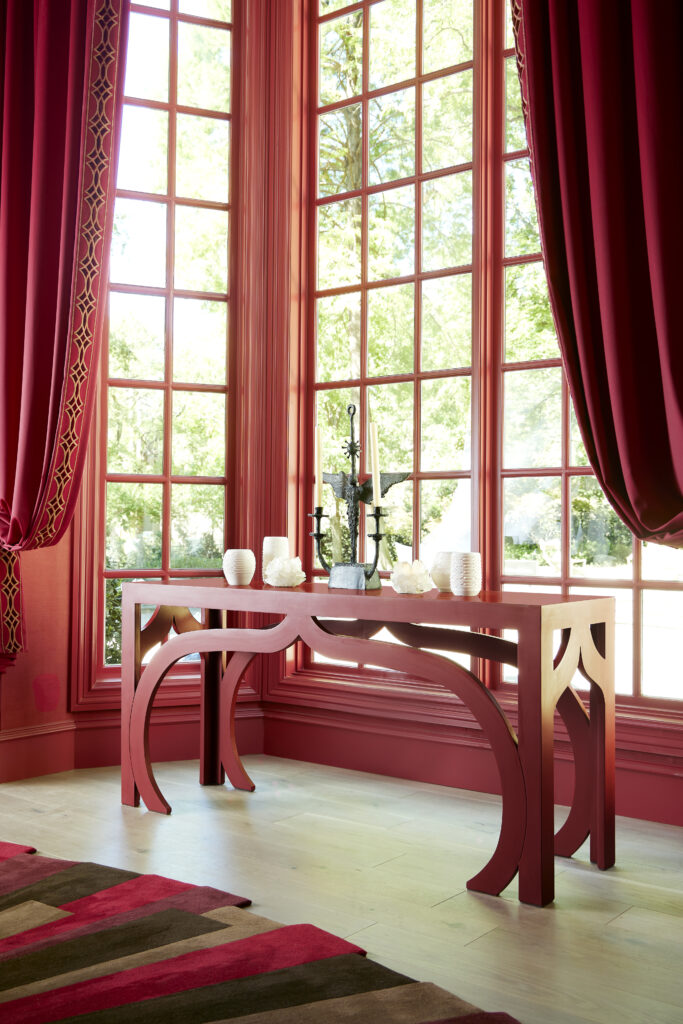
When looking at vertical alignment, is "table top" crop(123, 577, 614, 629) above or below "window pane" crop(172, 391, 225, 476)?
below

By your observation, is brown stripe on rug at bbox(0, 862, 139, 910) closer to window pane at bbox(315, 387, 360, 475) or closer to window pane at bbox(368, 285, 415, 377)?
window pane at bbox(315, 387, 360, 475)

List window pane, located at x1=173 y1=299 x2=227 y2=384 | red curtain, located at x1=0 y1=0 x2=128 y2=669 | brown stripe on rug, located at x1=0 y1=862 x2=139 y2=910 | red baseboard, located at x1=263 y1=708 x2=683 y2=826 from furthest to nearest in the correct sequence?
window pane, located at x1=173 y1=299 x2=227 y2=384 → red curtain, located at x1=0 y1=0 x2=128 y2=669 → red baseboard, located at x1=263 y1=708 x2=683 y2=826 → brown stripe on rug, located at x1=0 y1=862 x2=139 y2=910

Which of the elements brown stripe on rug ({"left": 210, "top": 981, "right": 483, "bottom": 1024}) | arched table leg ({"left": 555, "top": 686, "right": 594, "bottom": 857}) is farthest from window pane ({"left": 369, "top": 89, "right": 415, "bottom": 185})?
brown stripe on rug ({"left": 210, "top": 981, "right": 483, "bottom": 1024})

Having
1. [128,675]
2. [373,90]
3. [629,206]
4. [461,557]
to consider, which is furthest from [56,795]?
[373,90]

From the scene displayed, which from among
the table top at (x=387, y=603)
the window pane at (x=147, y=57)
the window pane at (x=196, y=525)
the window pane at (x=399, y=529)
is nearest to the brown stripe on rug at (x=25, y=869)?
the table top at (x=387, y=603)

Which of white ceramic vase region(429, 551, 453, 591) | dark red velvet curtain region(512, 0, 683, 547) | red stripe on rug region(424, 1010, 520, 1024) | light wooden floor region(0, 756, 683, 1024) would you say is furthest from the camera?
white ceramic vase region(429, 551, 453, 591)

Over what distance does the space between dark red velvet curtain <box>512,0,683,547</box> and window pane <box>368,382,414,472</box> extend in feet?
3.14

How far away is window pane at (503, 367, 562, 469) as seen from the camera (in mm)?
3402

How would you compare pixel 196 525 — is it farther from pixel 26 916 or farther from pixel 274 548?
pixel 26 916

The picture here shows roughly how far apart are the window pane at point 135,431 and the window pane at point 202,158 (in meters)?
0.89

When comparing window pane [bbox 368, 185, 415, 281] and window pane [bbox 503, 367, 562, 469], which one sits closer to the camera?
window pane [bbox 503, 367, 562, 469]

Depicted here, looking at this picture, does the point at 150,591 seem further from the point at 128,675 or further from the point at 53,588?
the point at 53,588

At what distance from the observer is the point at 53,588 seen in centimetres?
377

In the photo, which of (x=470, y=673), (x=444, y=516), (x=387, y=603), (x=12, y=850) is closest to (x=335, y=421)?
(x=444, y=516)
